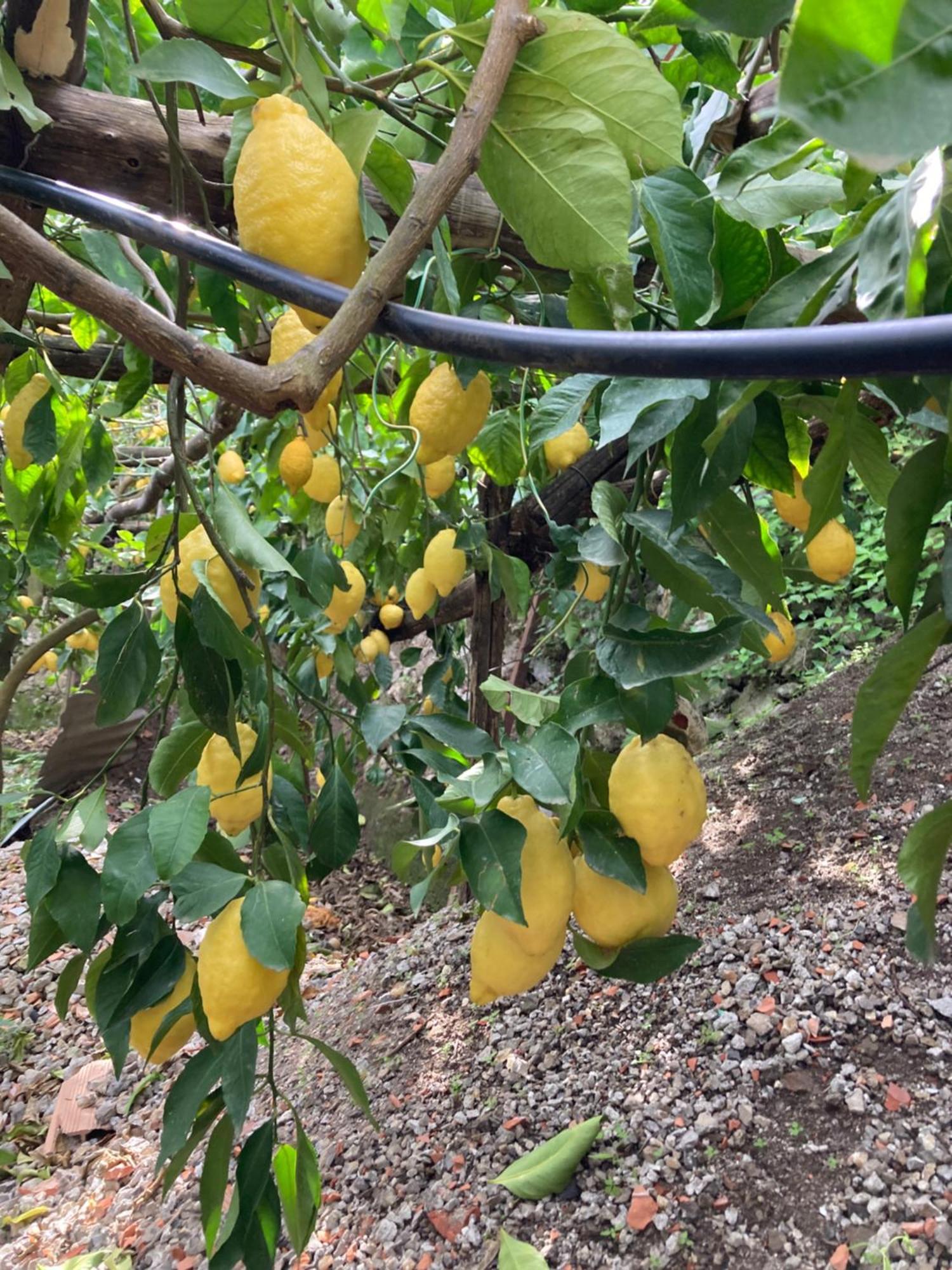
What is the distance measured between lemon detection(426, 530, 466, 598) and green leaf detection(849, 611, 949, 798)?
1.02 metres

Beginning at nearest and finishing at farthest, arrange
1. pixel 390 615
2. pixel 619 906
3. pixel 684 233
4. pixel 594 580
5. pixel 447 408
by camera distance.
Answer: pixel 684 233, pixel 619 906, pixel 447 408, pixel 594 580, pixel 390 615

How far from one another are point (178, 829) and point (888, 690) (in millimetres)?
486

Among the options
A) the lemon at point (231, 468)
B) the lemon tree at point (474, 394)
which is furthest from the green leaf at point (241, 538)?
the lemon at point (231, 468)

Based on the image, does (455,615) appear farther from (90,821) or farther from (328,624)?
(90,821)

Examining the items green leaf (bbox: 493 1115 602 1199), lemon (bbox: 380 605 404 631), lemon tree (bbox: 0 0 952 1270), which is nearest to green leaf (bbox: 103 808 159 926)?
lemon tree (bbox: 0 0 952 1270)

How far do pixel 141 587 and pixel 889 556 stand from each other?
582 millimetres

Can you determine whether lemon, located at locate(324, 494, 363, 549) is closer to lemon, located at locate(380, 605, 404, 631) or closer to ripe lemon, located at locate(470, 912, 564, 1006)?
lemon, located at locate(380, 605, 404, 631)

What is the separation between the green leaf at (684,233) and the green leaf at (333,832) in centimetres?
60

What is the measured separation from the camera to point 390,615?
6.73 feet

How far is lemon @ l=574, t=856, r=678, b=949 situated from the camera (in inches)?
22.7

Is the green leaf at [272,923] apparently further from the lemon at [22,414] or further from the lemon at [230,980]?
the lemon at [22,414]

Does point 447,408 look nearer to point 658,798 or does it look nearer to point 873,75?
point 658,798

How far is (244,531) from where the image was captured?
0.64 m

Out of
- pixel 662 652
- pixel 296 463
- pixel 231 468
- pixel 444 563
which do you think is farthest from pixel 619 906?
pixel 231 468
